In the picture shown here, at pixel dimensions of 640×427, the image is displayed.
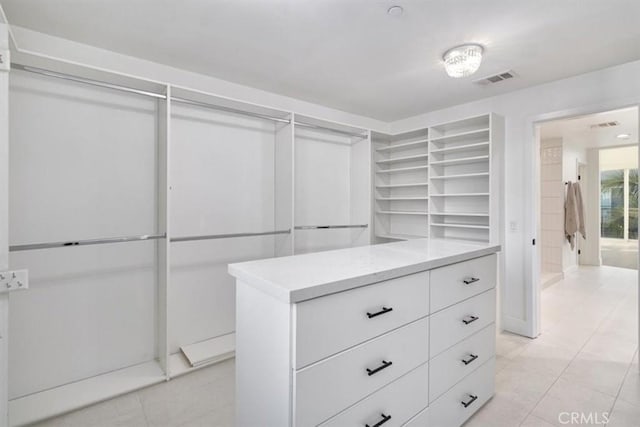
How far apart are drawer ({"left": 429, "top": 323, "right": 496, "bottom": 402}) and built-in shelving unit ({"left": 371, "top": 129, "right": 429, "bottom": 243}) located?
6.84ft

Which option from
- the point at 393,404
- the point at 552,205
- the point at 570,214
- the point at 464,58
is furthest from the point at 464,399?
the point at 570,214

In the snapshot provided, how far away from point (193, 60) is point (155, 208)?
130 cm

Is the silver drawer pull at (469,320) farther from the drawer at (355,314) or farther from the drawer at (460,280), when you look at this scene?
the drawer at (355,314)

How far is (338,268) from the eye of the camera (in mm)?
1406

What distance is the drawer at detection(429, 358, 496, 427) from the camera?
1.66m

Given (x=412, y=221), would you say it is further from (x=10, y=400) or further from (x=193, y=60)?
(x=10, y=400)

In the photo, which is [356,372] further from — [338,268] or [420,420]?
[420,420]

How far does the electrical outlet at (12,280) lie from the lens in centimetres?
153

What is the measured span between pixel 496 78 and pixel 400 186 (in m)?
1.72

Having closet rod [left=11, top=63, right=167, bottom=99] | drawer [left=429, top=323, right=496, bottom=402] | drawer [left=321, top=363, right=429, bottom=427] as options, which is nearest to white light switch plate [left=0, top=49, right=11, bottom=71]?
closet rod [left=11, top=63, right=167, bottom=99]

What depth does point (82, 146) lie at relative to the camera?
7.62 feet

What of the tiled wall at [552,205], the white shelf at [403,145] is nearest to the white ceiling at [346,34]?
the white shelf at [403,145]

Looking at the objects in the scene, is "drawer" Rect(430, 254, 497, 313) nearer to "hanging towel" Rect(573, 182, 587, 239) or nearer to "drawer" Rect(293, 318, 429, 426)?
"drawer" Rect(293, 318, 429, 426)

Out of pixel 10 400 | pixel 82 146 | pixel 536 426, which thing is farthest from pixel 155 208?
pixel 536 426
